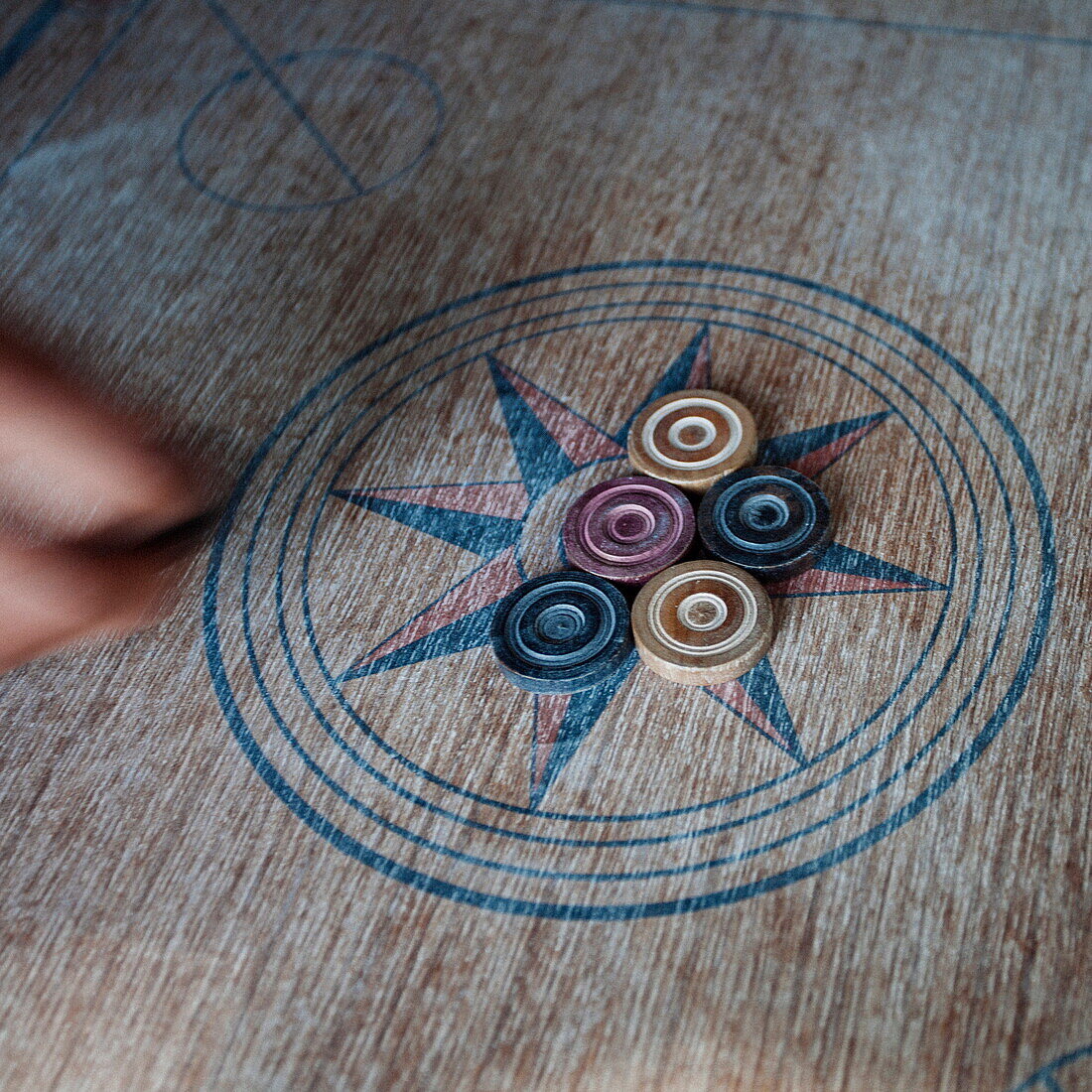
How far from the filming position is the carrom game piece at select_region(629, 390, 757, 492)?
→ 4.34ft

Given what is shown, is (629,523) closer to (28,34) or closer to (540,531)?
(540,531)

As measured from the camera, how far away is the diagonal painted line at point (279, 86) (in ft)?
5.93

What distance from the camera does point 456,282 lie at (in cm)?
161

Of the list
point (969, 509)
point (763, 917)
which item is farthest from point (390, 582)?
point (969, 509)

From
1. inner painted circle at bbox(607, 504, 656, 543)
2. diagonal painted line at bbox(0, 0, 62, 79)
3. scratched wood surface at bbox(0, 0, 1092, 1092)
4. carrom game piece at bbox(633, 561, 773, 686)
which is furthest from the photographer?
diagonal painted line at bbox(0, 0, 62, 79)

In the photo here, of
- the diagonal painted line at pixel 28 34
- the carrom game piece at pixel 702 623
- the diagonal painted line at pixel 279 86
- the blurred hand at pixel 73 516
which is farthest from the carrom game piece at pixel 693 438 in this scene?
the diagonal painted line at pixel 28 34

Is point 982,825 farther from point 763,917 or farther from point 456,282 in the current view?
point 456,282

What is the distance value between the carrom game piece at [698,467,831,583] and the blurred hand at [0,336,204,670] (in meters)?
0.66

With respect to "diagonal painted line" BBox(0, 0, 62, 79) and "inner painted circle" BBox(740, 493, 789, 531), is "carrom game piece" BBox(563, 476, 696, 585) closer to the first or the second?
"inner painted circle" BBox(740, 493, 789, 531)

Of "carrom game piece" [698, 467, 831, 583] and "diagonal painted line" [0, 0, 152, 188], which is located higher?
"diagonal painted line" [0, 0, 152, 188]

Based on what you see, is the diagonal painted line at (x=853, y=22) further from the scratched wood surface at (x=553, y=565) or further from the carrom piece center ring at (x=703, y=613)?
the carrom piece center ring at (x=703, y=613)

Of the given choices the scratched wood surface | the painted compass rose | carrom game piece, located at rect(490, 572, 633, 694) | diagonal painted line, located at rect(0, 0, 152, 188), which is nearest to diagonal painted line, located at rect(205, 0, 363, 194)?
the scratched wood surface

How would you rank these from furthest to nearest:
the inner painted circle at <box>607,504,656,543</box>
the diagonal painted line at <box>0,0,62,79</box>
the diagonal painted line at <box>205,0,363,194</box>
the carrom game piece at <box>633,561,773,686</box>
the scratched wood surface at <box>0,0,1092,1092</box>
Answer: the diagonal painted line at <box>0,0,62,79</box> → the diagonal painted line at <box>205,0,363,194</box> → the inner painted circle at <box>607,504,656,543</box> → the carrom game piece at <box>633,561,773,686</box> → the scratched wood surface at <box>0,0,1092,1092</box>

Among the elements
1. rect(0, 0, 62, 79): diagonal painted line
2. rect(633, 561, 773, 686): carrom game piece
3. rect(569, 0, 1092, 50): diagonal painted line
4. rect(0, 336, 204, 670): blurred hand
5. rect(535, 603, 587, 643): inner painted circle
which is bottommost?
rect(569, 0, 1092, 50): diagonal painted line
